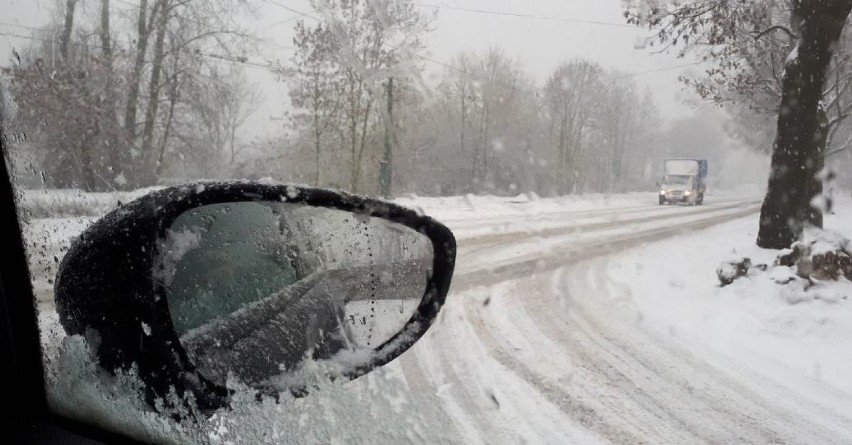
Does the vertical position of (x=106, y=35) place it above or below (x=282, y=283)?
above

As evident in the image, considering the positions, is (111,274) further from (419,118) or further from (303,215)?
(419,118)

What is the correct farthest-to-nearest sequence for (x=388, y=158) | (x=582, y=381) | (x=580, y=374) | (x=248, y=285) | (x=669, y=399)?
(x=388, y=158)
(x=580, y=374)
(x=582, y=381)
(x=669, y=399)
(x=248, y=285)

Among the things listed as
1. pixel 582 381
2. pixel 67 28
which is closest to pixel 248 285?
pixel 67 28

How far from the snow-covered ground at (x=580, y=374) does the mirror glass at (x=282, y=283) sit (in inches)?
7.6

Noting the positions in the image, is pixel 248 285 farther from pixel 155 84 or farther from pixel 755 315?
pixel 755 315

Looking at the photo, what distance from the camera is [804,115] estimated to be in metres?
3.74

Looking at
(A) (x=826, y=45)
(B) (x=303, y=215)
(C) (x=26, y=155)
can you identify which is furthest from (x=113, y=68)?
(A) (x=826, y=45)

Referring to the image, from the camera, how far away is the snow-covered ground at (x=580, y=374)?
1955 millimetres

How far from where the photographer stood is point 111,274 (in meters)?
1.51

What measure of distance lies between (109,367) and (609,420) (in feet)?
8.33

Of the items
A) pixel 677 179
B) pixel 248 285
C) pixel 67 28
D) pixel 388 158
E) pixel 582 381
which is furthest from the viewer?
pixel 677 179

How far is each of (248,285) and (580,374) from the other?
2656 millimetres

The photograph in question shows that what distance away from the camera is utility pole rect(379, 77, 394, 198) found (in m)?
5.06

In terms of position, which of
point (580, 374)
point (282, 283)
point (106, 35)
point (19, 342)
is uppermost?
point (106, 35)
